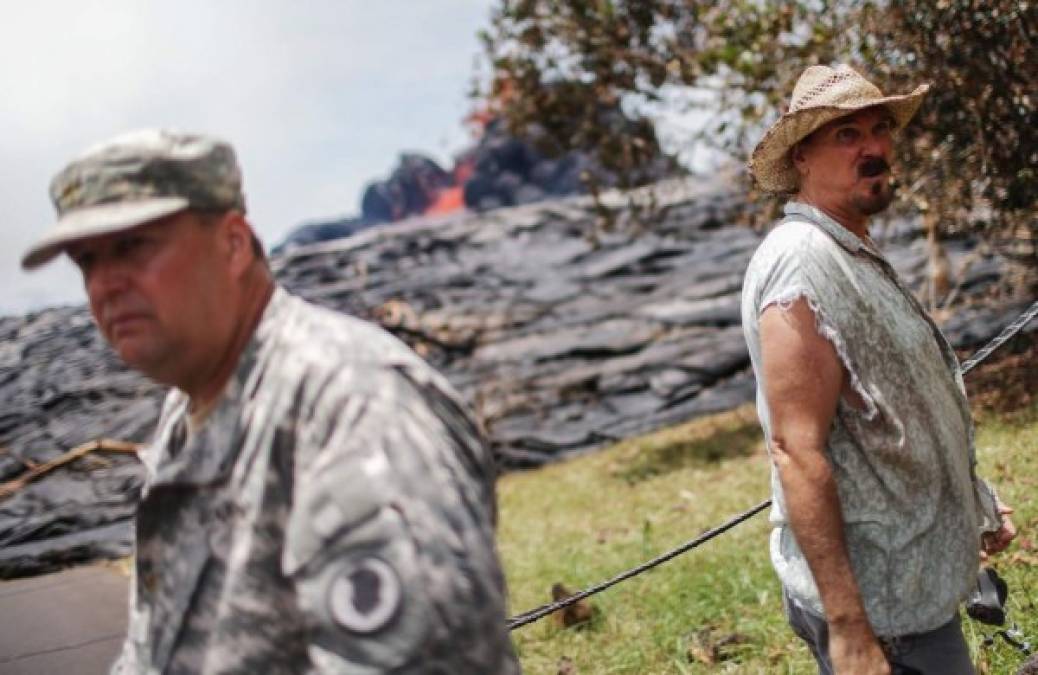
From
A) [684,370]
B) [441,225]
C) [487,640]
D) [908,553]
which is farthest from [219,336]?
[441,225]

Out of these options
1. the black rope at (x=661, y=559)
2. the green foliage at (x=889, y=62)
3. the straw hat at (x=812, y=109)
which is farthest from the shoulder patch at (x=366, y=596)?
the green foliage at (x=889, y=62)

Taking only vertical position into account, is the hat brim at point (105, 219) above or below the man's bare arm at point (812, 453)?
above

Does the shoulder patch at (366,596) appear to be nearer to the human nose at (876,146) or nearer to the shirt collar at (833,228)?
the shirt collar at (833,228)

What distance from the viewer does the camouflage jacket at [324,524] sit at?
1228 millimetres

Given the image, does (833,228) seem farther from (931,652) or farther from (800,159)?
(931,652)

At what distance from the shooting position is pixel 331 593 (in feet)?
4.05

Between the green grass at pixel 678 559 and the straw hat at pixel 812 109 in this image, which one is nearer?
the straw hat at pixel 812 109

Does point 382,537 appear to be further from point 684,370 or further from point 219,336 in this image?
point 684,370

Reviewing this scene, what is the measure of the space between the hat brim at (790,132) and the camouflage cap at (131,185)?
149 centimetres

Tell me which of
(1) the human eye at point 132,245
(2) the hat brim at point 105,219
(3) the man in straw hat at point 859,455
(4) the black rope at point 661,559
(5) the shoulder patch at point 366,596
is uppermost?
(2) the hat brim at point 105,219

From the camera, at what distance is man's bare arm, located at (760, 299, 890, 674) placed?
79.9 inches

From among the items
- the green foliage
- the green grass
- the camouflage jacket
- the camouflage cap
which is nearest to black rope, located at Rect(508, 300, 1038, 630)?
the green grass

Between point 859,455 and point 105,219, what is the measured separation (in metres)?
1.58

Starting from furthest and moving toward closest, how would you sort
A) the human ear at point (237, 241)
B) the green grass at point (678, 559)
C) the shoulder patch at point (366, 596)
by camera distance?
the green grass at point (678, 559) → the human ear at point (237, 241) → the shoulder patch at point (366, 596)
